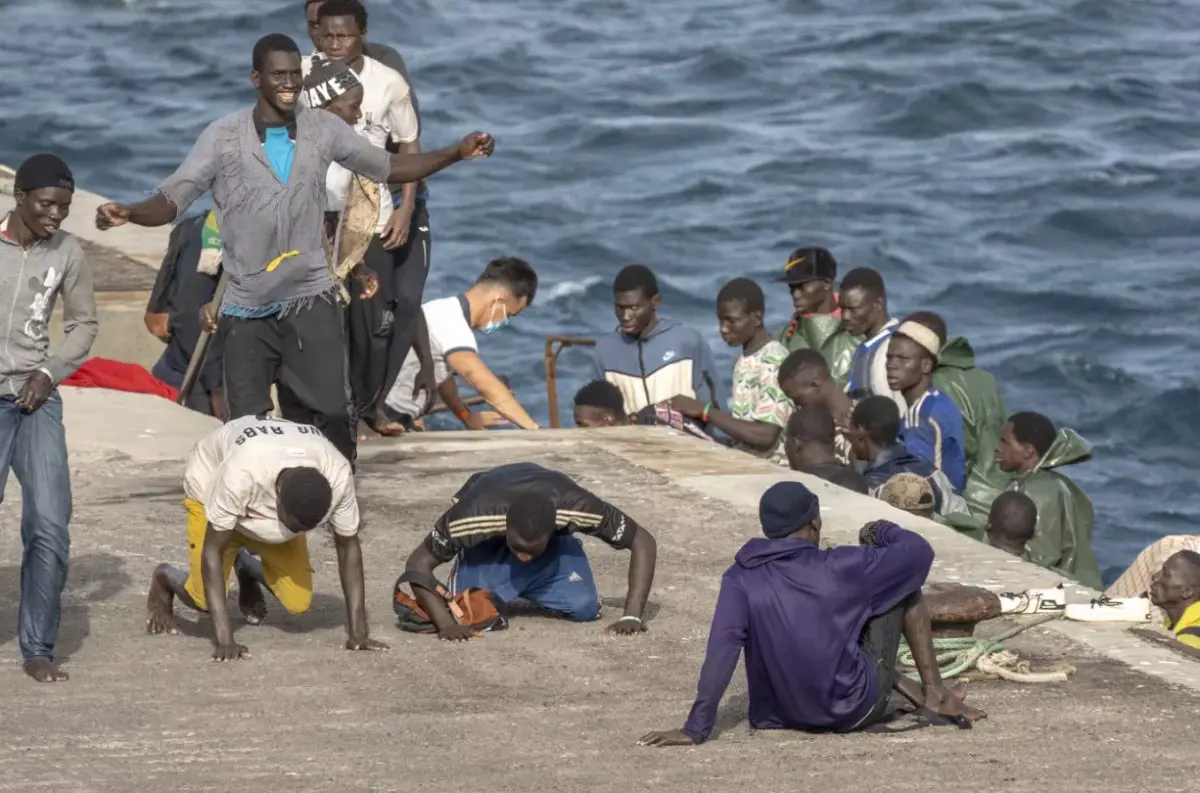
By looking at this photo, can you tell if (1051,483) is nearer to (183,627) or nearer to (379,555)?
(379,555)

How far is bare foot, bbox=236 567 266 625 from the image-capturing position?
9727 mm

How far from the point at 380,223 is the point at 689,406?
92.3 inches

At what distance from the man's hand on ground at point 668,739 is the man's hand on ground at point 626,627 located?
153cm

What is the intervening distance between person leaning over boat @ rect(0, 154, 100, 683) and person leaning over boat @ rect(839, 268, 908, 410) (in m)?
5.46

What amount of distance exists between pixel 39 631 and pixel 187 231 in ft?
15.9

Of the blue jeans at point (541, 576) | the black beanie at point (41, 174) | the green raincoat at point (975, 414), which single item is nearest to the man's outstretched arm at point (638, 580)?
the blue jeans at point (541, 576)

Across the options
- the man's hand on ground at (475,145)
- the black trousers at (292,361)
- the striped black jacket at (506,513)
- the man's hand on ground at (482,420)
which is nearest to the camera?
the striped black jacket at (506,513)

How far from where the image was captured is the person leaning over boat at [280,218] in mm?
10023

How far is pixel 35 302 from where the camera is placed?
8727 mm

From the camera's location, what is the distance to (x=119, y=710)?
27.8 ft

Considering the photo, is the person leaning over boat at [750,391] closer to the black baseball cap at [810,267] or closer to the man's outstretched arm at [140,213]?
the black baseball cap at [810,267]

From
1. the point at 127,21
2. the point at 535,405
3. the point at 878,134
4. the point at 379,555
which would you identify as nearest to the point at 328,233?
the point at 379,555

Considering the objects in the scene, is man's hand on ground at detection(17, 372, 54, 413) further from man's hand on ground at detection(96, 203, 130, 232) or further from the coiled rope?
the coiled rope

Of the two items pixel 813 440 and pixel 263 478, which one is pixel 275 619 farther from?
pixel 813 440
